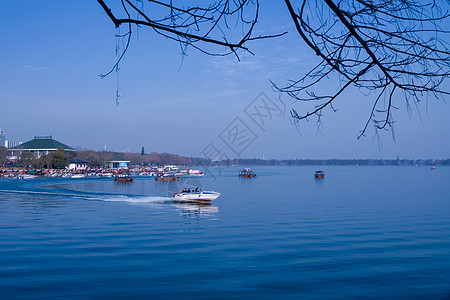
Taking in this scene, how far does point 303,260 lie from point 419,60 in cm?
1183

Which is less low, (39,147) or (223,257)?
(39,147)

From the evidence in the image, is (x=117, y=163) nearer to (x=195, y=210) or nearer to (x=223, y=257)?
(x=195, y=210)

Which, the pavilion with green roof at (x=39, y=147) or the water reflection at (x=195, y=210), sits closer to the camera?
the water reflection at (x=195, y=210)

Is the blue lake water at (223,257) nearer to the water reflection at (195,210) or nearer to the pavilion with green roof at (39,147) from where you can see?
the water reflection at (195,210)

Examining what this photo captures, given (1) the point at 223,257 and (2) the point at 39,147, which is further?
(2) the point at 39,147

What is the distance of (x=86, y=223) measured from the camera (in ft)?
77.4

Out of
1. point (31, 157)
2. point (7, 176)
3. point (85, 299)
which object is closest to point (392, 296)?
point (85, 299)

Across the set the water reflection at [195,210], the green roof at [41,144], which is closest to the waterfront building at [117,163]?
the green roof at [41,144]

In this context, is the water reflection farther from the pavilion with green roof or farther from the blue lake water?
the pavilion with green roof

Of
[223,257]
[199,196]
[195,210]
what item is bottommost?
[195,210]

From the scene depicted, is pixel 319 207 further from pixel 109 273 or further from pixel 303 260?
pixel 109 273

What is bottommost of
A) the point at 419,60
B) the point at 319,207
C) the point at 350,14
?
the point at 319,207

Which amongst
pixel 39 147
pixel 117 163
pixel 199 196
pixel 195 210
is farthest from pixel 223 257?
pixel 117 163

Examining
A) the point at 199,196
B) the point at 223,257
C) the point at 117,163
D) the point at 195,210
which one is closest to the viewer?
the point at 223,257
